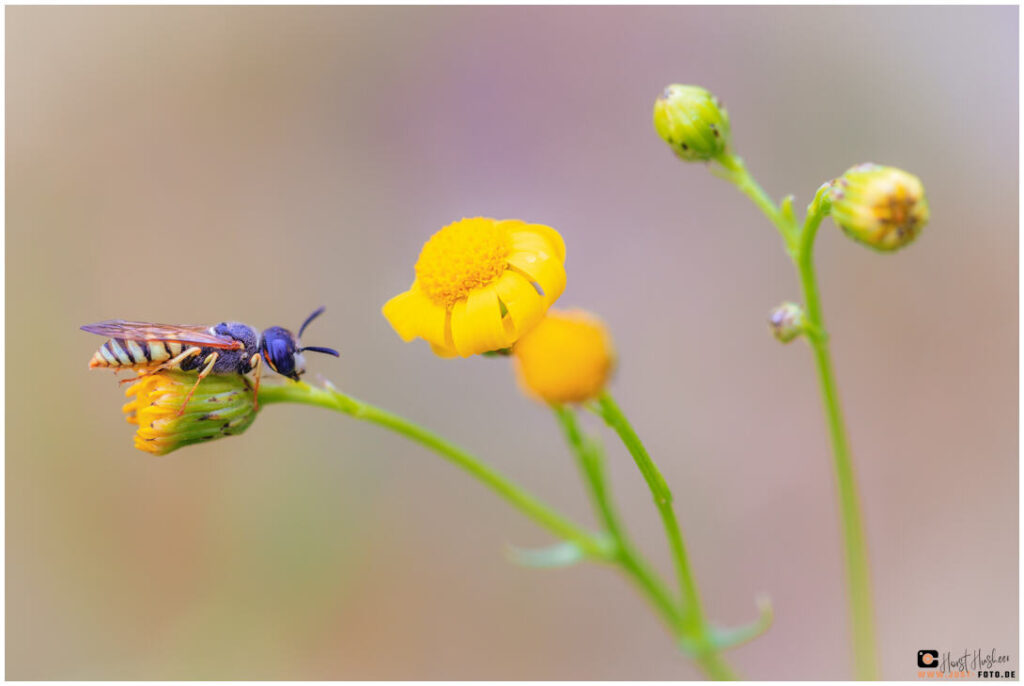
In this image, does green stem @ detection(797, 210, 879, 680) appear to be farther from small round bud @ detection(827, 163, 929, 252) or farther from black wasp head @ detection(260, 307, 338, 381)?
black wasp head @ detection(260, 307, 338, 381)

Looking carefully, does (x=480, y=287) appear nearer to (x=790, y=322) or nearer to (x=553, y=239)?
(x=553, y=239)

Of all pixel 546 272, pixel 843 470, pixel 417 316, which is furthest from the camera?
pixel 843 470

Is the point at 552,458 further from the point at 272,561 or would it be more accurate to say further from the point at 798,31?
the point at 798,31

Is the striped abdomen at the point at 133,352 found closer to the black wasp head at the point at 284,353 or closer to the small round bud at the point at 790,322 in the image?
the black wasp head at the point at 284,353

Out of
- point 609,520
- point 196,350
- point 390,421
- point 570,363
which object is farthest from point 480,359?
point 570,363

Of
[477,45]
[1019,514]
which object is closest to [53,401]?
[477,45]

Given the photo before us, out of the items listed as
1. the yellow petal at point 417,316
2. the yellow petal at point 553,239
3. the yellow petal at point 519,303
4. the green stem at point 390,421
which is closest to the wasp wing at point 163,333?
the green stem at point 390,421

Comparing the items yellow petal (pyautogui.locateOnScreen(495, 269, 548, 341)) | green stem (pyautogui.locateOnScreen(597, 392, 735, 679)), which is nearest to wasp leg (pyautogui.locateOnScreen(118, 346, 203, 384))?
yellow petal (pyautogui.locateOnScreen(495, 269, 548, 341))
